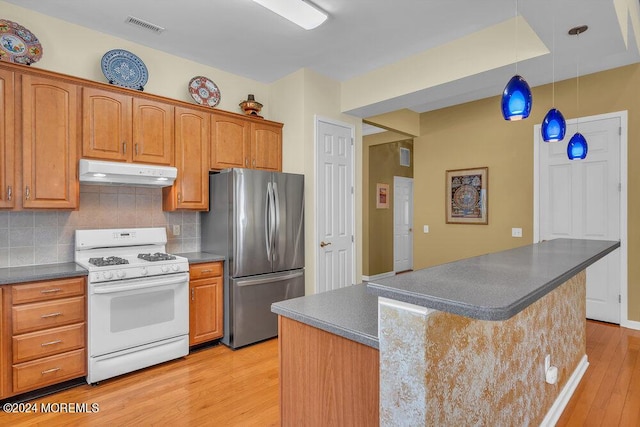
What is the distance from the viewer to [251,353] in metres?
3.15

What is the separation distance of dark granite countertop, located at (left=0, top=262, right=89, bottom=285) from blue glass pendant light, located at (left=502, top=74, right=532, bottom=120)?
3.01 metres

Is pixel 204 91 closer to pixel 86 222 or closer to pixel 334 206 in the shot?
pixel 86 222

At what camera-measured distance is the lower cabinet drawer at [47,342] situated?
7.53 ft

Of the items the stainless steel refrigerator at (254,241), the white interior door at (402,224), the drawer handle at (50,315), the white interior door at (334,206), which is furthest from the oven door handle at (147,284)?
the white interior door at (402,224)

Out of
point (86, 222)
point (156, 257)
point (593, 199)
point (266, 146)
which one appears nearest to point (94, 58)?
point (86, 222)

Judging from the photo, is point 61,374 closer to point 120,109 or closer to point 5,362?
point 5,362

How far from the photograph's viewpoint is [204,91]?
3.58m

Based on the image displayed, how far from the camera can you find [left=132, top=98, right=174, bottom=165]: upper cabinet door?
9.78 ft

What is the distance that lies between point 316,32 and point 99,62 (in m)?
1.94

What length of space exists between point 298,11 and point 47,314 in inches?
112

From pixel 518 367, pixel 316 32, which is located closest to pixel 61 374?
pixel 518 367

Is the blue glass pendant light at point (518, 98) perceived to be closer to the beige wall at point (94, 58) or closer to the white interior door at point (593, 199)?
the white interior door at point (593, 199)

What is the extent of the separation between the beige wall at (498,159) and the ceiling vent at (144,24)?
148 inches

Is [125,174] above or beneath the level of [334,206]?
above
